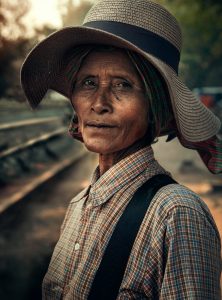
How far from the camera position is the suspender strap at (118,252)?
4.76ft

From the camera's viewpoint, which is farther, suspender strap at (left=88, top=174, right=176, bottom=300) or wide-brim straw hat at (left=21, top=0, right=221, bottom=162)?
wide-brim straw hat at (left=21, top=0, right=221, bottom=162)

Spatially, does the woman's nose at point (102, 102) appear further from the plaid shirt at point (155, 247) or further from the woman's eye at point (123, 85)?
the plaid shirt at point (155, 247)

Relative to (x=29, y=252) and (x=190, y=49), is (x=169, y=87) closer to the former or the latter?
(x=29, y=252)

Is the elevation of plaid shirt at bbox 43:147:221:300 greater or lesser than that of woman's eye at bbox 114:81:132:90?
lesser

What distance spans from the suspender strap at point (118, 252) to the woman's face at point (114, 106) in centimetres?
31

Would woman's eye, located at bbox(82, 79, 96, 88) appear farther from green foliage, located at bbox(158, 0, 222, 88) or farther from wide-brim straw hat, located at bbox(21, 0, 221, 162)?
green foliage, located at bbox(158, 0, 222, 88)

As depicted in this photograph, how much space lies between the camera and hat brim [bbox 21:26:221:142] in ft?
5.26

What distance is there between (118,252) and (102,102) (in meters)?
0.61

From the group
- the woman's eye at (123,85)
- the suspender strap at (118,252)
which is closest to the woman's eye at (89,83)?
the woman's eye at (123,85)

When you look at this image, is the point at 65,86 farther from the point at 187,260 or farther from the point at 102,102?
the point at 187,260

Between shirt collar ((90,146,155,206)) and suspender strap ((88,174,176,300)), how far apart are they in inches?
6.4

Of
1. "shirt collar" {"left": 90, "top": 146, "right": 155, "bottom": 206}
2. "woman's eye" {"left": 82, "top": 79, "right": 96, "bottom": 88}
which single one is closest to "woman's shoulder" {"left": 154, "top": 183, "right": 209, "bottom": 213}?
"shirt collar" {"left": 90, "top": 146, "right": 155, "bottom": 206}

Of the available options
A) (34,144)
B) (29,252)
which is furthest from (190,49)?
(29,252)

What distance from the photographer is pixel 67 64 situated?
2.01m
